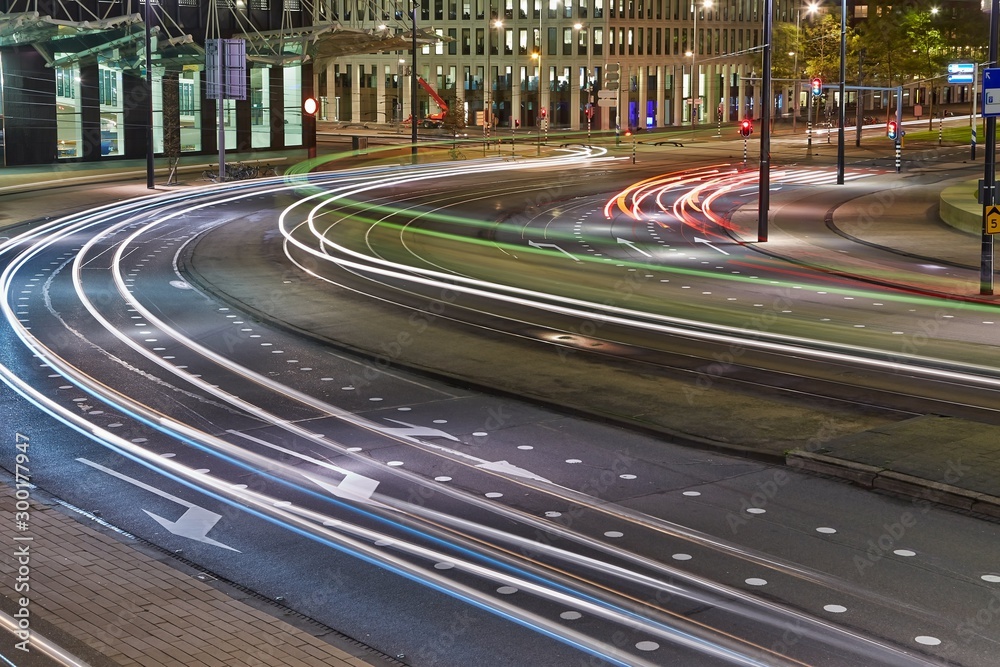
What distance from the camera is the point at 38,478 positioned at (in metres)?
12.9

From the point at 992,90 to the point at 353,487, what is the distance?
16.7m

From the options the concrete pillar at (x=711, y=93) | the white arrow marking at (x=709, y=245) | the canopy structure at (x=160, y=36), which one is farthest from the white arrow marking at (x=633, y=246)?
the concrete pillar at (x=711, y=93)

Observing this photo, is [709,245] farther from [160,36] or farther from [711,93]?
[711,93]

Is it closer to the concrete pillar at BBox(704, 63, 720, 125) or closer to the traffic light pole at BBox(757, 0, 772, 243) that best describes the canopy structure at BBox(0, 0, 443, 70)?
the traffic light pole at BBox(757, 0, 772, 243)

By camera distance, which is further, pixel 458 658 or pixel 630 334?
pixel 630 334

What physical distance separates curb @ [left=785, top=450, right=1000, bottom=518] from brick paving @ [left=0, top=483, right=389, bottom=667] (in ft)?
19.3

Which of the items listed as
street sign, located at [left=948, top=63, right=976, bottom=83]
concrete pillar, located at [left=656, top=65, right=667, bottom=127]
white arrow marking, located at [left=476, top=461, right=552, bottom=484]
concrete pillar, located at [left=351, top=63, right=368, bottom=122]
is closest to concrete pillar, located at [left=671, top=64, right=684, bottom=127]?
concrete pillar, located at [left=656, top=65, right=667, bottom=127]

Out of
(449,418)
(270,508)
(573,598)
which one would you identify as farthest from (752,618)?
(449,418)

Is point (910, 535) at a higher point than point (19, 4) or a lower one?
lower

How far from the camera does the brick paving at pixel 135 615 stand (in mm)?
8164

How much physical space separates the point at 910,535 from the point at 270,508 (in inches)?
223

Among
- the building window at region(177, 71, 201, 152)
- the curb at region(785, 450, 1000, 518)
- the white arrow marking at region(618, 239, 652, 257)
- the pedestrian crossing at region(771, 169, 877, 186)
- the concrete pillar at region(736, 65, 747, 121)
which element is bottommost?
the curb at region(785, 450, 1000, 518)

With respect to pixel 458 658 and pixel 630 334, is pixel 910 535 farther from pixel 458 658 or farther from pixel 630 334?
pixel 630 334

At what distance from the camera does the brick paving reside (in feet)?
26.8
